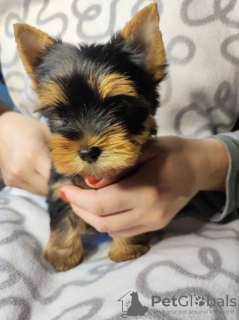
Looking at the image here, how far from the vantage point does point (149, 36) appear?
115 centimetres

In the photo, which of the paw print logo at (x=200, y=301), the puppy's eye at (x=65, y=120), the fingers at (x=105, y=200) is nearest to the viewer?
the paw print logo at (x=200, y=301)

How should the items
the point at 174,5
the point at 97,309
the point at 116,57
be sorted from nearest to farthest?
1. the point at 97,309
2. the point at 116,57
3. the point at 174,5

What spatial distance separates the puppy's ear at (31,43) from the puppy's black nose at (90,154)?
1.58ft

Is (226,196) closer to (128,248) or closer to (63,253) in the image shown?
(128,248)

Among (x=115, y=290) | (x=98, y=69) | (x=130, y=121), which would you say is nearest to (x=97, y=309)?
(x=115, y=290)

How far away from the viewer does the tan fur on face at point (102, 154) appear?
100 cm

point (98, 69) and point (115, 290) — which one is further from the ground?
point (98, 69)

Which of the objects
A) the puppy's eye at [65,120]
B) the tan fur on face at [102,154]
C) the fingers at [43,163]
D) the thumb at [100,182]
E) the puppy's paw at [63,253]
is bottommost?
the puppy's paw at [63,253]

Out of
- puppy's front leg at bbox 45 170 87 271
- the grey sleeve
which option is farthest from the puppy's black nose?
the grey sleeve

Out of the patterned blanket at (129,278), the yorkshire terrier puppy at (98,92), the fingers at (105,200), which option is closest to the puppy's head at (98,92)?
the yorkshire terrier puppy at (98,92)

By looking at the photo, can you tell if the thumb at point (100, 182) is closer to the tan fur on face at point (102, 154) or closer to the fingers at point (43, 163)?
the tan fur on face at point (102, 154)

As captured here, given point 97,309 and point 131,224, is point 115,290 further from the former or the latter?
point 131,224

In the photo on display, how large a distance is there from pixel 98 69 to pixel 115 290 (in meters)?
0.79

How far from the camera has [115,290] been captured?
106 cm
